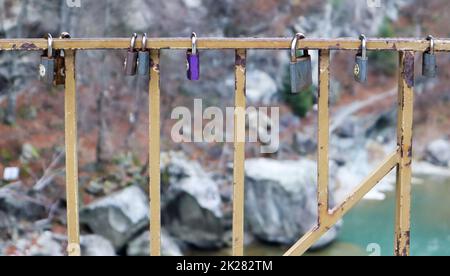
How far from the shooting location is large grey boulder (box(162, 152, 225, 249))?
1139cm

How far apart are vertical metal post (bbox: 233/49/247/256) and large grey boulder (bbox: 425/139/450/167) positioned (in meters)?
14.6

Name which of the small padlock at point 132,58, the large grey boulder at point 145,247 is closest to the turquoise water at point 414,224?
the large grey boulder at point 145,247

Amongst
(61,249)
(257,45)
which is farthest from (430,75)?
(61,249)

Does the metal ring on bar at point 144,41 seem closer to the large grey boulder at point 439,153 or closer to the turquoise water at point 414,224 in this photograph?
the turquoise water at point 414,224

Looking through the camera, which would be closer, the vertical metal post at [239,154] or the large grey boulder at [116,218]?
the vertical metal post at [239,154]

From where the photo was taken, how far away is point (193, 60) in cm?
212

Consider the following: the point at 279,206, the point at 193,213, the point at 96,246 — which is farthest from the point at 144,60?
the point at 279,206

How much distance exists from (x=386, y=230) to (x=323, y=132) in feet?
33.7

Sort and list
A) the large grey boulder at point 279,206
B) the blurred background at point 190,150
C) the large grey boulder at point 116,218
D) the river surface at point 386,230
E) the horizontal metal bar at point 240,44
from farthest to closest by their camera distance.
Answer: the large grey boulder at point 279,206
the river surface at point 386,230
the blurred background at point 190,150
the large grey boulder at point 116,218
the horizontal metal bar at point 240,44

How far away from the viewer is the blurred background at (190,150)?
11.1 m

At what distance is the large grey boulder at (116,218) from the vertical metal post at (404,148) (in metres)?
9.02

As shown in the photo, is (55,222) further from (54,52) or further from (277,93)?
(54,52)

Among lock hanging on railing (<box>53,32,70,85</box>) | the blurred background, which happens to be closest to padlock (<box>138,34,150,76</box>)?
lock hanging on railing (<box>53,32,70,85</box>)

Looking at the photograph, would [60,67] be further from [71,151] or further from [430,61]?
[430,61]
